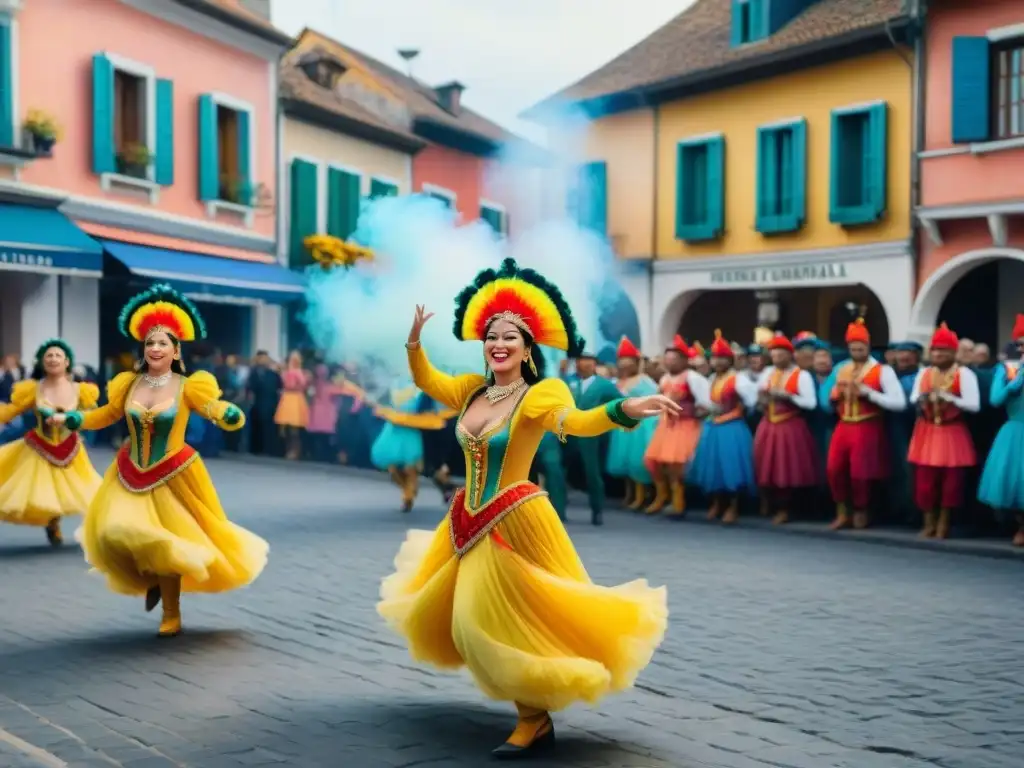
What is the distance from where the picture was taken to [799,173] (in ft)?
75.6

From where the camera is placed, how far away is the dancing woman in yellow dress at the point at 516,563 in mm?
5137

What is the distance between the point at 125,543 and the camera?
23.5 feet

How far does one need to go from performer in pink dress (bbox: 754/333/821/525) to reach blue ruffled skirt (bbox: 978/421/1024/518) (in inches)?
84.3

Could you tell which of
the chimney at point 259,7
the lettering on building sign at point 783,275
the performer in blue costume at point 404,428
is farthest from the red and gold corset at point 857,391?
the chimney at point 259,7

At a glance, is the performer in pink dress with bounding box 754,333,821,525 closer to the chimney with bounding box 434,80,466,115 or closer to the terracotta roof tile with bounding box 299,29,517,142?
the terracotta roof tile with bounding box 299,29,517,142

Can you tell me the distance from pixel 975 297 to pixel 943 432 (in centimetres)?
1092

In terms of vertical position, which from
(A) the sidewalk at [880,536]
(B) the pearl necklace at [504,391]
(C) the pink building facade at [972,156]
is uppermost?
(C) the pink building facade at [972,156]

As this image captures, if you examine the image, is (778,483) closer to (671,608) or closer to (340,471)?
(671,608)

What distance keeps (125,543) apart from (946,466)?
306 inches

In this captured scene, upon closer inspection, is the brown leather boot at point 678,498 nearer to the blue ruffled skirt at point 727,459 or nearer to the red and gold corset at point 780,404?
the blue ruffled skirt at point 727,459

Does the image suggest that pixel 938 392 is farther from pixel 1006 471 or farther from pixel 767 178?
pixel 767 178

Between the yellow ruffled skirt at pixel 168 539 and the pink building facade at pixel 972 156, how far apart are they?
1490 cm

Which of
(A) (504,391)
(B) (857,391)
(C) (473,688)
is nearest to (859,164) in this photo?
(B) (857,391)

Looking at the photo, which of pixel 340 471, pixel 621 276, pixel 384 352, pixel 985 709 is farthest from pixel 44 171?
pixel 985 709
